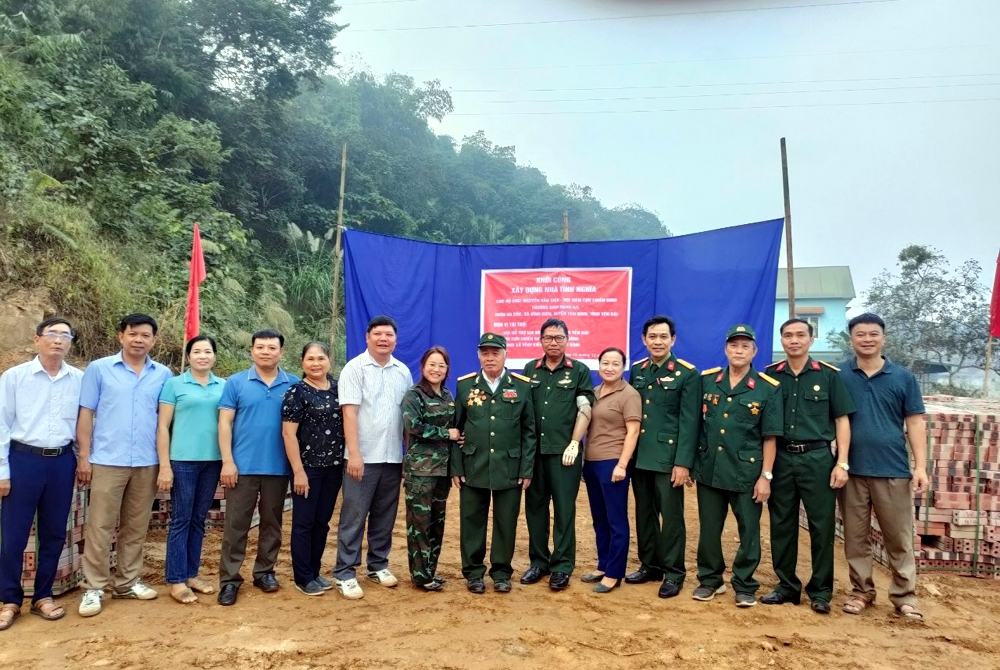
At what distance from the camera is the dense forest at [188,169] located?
7.34 meters

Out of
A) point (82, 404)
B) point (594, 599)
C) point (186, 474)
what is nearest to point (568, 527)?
point (594, 599)

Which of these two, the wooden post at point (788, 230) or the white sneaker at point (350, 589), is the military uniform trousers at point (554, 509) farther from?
the wooden post at point (788, 230)

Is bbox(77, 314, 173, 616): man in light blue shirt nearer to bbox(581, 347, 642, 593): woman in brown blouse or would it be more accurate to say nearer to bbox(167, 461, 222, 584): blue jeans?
bbox(167, 461, 222, 584): blue jeans

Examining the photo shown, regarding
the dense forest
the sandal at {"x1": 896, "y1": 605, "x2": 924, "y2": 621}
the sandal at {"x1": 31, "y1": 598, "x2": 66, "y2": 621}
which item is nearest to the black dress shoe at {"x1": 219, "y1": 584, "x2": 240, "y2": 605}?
the sandal at {"x1": 31, "y1": 598, "x2": 66, "y2": 621}

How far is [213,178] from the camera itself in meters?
13.5

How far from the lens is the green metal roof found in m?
27.5

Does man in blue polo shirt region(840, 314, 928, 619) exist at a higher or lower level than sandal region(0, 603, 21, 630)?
higher

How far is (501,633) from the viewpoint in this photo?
2.84 metres

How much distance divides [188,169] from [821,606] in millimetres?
10891

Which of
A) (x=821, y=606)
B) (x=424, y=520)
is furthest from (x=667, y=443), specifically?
(x=424, y=520)

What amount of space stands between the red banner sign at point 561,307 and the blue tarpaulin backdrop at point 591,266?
0.25 feet

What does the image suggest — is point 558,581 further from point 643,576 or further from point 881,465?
point 881,465

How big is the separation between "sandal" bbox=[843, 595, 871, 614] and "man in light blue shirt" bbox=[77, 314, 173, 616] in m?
3.39

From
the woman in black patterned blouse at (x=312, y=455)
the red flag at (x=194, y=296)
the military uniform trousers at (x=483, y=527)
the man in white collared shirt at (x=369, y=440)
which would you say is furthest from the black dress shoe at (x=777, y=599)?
the red flag at (x=194, y=296)
